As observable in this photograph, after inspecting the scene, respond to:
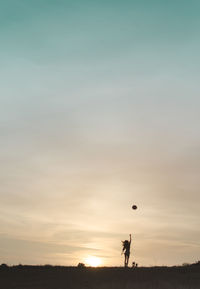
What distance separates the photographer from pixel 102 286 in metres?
36.5

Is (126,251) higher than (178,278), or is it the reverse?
(126,251)

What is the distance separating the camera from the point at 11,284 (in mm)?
40000

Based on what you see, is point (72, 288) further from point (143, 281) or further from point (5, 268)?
point (5, 268)

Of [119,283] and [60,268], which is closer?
[119,283]

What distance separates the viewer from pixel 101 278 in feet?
131

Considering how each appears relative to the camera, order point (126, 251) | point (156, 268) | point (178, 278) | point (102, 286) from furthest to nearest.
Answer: point (126, 251) < point (156, 268) < point (178, 278) < point (102, 286)

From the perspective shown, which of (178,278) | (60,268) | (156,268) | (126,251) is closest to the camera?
(178,278)

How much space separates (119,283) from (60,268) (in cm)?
1217

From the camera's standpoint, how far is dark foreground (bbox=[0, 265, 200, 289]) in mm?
36875

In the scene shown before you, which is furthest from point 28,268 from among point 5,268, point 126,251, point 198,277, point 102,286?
point 198,277

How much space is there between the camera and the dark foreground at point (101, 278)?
121 ft

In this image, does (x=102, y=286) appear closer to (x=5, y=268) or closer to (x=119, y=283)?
(x=119, y=283)

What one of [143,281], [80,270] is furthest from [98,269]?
[143,281]

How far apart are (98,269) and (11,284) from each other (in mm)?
8765
